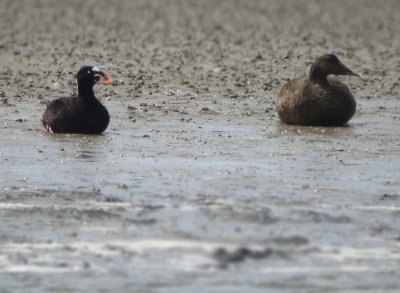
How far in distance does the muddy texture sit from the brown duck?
9.0 inches

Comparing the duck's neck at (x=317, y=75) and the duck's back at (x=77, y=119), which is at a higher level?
the duck's neck at (x=317, y=75)

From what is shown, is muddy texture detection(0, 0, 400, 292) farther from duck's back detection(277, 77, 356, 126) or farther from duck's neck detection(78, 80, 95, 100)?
duck's neck detection(78, 80, 95, 100)

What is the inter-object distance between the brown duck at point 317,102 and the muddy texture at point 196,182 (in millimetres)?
228

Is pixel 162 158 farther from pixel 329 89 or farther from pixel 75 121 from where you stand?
pixel 329 89

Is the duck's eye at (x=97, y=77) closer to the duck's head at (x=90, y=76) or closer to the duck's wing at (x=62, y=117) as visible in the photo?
the duck's head at (x=90, y=76)

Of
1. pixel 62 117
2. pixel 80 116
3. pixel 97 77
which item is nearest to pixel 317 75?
pixel 97 77

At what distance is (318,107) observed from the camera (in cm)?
1752

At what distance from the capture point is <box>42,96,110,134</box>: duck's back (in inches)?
646

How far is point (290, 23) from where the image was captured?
38438mm

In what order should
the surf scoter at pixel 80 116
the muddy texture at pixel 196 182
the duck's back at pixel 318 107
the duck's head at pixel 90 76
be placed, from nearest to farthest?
the muddy texture at pixel 196 182 < the surf scoter at pixel 80 116 < the duck's head at pixel 90 76 < the duck's back at pixel 318 107

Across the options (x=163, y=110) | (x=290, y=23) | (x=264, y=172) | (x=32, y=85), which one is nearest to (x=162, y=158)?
(x=264, y=172)

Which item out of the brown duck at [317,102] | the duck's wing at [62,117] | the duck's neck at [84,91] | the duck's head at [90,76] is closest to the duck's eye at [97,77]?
the duck's head at [90,76]

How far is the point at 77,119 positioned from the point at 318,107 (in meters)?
2.98

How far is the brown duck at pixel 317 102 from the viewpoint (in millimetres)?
17438
